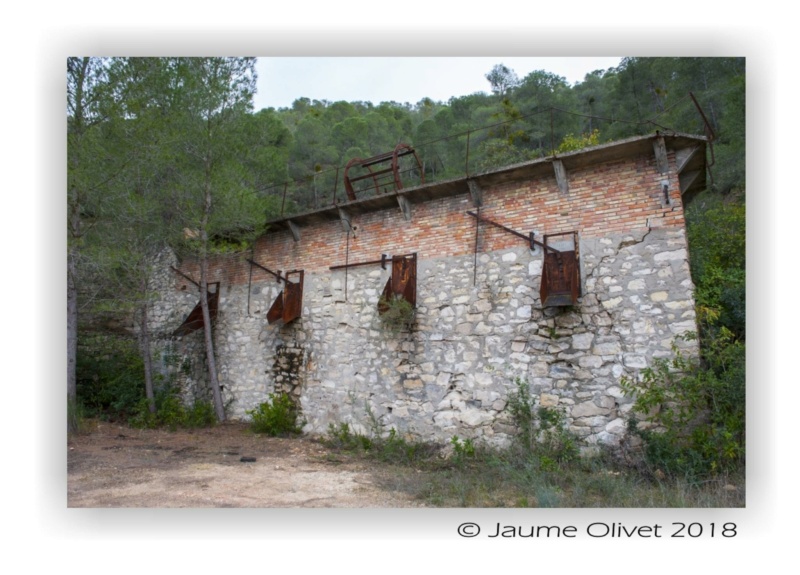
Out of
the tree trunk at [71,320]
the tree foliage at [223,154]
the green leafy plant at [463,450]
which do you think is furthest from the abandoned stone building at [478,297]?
the tree trunk at [71,320]

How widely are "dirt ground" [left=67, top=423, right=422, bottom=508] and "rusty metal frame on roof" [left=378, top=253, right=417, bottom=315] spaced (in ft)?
7.40

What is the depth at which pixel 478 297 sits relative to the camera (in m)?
6.49

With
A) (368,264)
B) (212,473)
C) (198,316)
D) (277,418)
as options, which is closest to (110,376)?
(198,316)

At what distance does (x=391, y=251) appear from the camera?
7.34 m

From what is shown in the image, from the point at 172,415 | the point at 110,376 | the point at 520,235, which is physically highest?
the point at 520,235

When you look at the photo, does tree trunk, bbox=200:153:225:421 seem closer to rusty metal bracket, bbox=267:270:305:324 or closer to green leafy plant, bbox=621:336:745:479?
rusty metal bracket, bbox=267:270:305:324

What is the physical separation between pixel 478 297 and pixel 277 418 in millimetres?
3785

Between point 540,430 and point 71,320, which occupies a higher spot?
point 71,320

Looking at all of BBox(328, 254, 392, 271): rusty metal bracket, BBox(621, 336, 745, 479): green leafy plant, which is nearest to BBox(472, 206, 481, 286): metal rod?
BBox(328, 254, 392, 271): rusty metal bracket

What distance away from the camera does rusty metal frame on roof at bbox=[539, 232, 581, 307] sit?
5.73m

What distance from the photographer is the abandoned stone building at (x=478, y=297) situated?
5562 mm

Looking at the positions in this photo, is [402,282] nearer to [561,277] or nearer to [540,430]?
[561,277]

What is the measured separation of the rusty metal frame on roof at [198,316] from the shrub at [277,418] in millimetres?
2200
